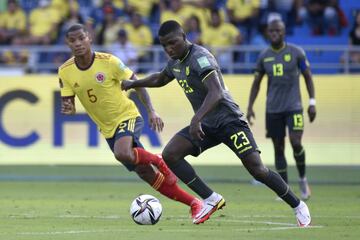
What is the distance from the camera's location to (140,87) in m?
11.8

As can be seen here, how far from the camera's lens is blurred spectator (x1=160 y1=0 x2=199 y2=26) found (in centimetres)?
2381

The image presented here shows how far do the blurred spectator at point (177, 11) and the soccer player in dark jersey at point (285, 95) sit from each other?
8.33 m

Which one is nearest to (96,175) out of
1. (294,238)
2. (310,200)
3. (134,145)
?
(310,200)

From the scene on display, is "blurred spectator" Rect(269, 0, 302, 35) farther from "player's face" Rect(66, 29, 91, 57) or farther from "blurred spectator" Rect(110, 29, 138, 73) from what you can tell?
"player's face" Rect(66, 29, 91, 57)

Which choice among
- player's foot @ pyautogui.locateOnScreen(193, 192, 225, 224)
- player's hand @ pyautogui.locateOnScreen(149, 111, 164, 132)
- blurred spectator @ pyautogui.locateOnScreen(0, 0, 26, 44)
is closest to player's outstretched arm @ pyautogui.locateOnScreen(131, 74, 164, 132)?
player's hand @ pyautogui.locateOnScreen(149, 111, 164, 132)

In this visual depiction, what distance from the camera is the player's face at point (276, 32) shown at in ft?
49.6

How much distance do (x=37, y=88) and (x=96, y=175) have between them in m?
2.27

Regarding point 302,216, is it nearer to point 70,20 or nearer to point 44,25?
point 70,20

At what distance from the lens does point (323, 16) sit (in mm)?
24188

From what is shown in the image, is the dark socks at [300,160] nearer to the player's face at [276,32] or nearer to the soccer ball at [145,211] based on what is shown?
the player's face at [276,32]

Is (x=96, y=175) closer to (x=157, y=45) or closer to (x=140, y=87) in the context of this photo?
(x=157, y=45)

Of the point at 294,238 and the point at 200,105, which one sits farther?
the point at 200,105

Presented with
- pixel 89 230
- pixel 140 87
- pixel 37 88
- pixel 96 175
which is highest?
pixel 140 87

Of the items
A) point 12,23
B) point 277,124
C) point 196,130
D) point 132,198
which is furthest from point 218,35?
point 196,130
